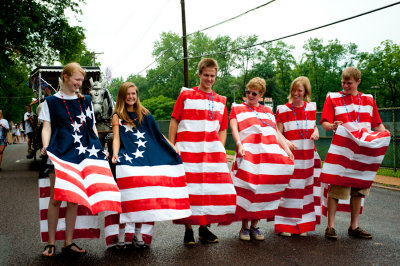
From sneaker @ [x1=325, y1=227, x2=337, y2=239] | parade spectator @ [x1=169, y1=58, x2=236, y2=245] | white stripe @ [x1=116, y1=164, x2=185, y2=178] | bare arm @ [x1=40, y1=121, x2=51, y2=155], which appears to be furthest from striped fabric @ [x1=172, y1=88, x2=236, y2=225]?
bare arm @ [x1=40, y1=121, x2=51, y2=155]

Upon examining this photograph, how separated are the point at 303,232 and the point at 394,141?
8329mm

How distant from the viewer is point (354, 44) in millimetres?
65188

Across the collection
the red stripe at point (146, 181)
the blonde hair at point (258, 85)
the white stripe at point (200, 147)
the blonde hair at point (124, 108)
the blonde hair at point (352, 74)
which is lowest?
the red stripe at point (146, 181)

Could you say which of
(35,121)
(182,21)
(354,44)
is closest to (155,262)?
(35,121)

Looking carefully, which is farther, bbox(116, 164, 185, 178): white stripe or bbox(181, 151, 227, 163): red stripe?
bbox(181, 151, 227, 163): red stripe

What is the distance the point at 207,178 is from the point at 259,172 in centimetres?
59

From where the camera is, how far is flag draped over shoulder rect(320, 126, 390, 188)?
4.57 meters

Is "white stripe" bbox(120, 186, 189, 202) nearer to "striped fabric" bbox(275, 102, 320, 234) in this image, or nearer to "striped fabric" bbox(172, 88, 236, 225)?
"striped fabric" bbox(172, 88, 236, 225)

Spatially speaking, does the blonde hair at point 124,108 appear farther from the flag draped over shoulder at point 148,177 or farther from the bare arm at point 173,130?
the bare arm at point 173,130

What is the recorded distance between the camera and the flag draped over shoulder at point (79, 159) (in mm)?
3623

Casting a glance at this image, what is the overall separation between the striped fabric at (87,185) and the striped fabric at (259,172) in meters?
1.46

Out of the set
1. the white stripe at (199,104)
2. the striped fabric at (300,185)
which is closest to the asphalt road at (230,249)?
the striped fabric at (300,185)

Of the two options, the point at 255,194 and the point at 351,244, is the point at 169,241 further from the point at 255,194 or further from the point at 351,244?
the point at 351,244

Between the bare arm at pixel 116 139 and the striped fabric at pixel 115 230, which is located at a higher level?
the bare arm at pixel 116 139
